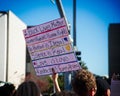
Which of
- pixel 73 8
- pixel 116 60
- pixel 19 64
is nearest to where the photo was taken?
Result: pixel 73 8

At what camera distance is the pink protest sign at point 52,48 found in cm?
649

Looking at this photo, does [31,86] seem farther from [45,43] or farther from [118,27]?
[118,27]

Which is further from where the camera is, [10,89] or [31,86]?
[10,89]

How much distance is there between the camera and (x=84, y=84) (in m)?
4.30

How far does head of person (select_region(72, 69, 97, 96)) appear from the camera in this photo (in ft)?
14.0

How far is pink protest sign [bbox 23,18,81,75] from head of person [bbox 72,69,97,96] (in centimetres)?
202

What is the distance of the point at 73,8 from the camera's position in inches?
770

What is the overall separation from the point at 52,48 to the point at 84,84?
2.34 m

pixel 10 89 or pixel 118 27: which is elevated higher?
pixel 118 27

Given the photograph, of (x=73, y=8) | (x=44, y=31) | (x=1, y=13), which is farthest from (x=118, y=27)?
(x=44, y=31)

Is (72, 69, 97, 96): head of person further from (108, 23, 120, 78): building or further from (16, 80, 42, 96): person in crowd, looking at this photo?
(108, 23, 120, 78): building

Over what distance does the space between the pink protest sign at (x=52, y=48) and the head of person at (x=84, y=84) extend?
2018 mm

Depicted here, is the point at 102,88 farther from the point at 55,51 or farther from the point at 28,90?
the point at 28,90

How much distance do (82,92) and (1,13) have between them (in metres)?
31.1
